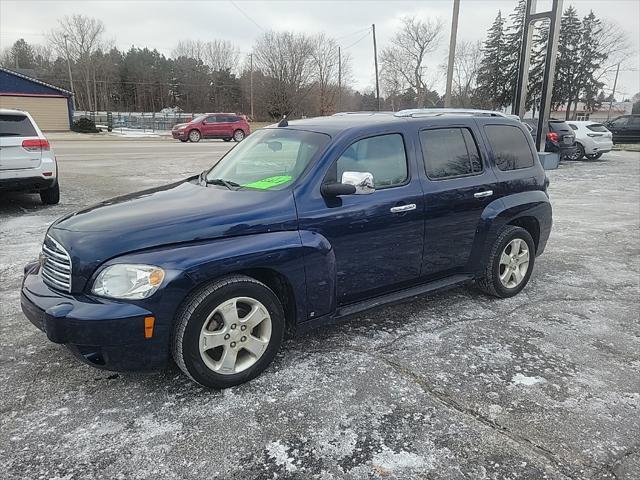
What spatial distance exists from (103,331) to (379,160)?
2.28m

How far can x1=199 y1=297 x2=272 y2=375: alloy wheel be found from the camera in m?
3.06

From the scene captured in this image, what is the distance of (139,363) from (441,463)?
176 centimetres

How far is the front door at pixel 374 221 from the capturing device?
11.5 feet

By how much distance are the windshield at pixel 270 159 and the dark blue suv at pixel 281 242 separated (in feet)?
0.05

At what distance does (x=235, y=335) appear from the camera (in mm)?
3141

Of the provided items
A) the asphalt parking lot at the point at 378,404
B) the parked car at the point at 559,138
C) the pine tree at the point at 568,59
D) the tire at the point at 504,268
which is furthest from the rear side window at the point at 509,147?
the pine tree at the point at 568,59

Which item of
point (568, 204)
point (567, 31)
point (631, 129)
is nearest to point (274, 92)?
point (567, 31)

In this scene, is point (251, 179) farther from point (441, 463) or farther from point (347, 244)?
point (441, 463)

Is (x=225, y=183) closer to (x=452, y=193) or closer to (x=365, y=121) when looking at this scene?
(x=365, y=121)

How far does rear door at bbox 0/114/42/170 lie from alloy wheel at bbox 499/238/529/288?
7.53 metres

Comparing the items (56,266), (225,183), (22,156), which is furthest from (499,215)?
(22,156)

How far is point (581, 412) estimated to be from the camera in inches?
118

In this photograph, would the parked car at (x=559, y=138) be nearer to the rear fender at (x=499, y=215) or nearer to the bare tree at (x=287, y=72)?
the rear fender at (x=499, y=215)

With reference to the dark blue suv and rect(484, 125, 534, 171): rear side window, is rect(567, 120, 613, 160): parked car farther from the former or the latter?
the dark blue suv
